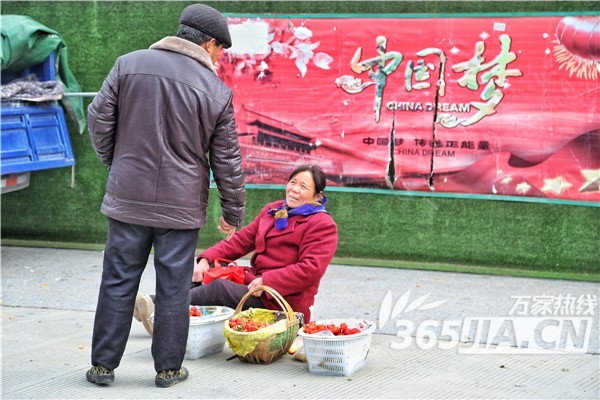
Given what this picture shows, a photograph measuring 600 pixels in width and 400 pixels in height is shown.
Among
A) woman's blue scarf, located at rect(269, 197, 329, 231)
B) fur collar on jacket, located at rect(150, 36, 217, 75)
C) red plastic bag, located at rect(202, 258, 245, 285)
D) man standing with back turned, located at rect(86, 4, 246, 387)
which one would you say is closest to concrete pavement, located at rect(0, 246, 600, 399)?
man standing with back turned, located at rect(86, 4, 246, 387)

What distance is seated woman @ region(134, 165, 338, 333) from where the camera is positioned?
5555 millimetres

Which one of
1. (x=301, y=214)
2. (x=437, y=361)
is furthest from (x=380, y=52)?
(x=437, y=361)

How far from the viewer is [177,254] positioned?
480 centimetres

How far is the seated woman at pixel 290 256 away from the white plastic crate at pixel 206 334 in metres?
0.20

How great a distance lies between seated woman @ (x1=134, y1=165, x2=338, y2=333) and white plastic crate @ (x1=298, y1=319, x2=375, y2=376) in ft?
1.50

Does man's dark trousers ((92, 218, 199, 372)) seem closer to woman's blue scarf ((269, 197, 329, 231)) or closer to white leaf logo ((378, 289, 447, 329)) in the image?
woman's blue scarf ((269, 197, 329, 231))

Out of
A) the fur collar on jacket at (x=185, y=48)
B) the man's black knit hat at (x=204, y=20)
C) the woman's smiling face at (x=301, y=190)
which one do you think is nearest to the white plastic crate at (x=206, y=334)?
the woman's smiling face at (x=301, y=190)

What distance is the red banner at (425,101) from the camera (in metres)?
7.69

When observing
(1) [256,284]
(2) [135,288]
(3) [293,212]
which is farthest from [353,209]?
(2) [135,288]

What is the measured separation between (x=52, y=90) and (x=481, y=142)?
3754mm

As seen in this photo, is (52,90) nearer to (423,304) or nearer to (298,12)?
(298,12)

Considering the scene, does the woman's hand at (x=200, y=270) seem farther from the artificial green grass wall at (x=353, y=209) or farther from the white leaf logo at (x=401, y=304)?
the artificial green grass wall at (x=353, y=209)

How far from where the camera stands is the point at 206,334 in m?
5.46

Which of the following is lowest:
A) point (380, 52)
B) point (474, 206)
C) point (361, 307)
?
point (361, 307)
